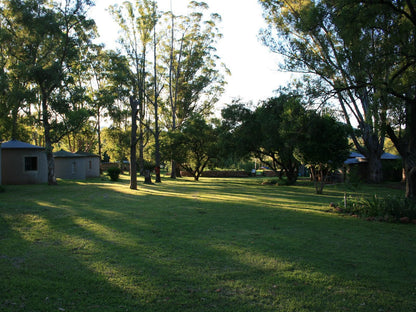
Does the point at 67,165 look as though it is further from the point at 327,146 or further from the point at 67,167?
the point at 327,146

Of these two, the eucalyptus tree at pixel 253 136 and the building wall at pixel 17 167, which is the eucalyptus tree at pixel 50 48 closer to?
the building wall at pixel 17 167

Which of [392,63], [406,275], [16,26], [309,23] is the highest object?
[16,26]

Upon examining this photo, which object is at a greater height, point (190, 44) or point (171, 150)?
point (190, 44)

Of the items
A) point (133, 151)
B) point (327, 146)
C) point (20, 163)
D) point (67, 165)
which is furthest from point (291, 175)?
point (20, 163)

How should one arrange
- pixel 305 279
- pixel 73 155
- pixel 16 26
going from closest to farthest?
pixel 305 279 < pixel 16 26 < pixel 73 155

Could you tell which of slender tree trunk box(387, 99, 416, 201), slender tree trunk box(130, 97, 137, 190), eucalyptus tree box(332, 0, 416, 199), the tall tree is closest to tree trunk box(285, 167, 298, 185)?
the tall tree

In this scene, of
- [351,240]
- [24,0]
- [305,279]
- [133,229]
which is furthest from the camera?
[24,0]

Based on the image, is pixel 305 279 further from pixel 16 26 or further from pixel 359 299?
pixel 16 26

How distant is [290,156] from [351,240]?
17226 mm

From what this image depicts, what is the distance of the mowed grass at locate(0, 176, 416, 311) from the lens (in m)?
3.81

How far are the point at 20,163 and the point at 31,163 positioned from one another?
0.75 m

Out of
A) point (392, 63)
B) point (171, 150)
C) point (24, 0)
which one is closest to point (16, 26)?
point (24, 0)

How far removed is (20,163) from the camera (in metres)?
23.3

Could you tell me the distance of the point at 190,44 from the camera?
35.1m
